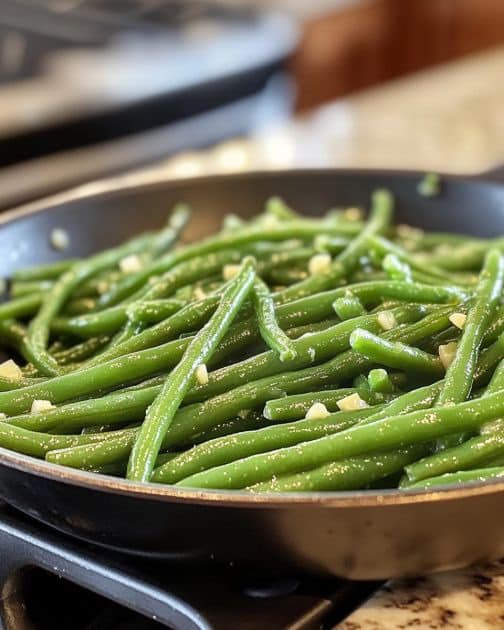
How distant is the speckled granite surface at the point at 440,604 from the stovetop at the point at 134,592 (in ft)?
0.09

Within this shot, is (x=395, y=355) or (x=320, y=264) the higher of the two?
(x=320, y=264)

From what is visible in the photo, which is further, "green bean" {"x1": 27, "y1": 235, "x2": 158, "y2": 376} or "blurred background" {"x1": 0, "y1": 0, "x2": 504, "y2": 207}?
"blurred background" {"x1": 0, "y1": 0, "x2": 504, "y2": 207}

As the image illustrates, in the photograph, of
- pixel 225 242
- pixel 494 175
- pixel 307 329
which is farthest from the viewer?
pixel 494 175

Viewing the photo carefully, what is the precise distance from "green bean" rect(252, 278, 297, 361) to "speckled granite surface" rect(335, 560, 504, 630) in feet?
1.08

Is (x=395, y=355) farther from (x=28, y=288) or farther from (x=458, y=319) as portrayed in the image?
(x=28, y=288)

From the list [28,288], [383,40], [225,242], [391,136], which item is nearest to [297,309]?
[225,242]

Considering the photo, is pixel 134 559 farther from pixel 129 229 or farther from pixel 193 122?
pixel 193 122

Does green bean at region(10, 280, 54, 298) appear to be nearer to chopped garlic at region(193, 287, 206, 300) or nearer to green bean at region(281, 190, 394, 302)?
chopped garlic at region(193, 287, 206, 300)

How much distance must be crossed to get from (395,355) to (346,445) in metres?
0.20

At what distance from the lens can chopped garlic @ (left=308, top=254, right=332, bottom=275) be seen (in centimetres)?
157

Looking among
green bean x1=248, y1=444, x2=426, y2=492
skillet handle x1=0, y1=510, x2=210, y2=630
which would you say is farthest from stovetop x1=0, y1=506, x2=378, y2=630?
green bean x1=248, y1=444, x2=426, y2=492

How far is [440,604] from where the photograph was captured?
3.45 feet

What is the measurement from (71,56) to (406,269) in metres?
2.65

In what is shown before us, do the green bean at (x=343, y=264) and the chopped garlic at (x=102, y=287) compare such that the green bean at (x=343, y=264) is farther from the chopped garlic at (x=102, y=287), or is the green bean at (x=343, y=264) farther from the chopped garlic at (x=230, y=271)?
the chopped garlic at (x=102, y=287)
